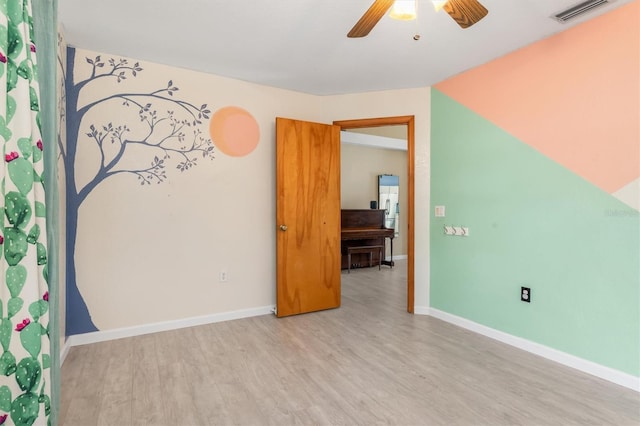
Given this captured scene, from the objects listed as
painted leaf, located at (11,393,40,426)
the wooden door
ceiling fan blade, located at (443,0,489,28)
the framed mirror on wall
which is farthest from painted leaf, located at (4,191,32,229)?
the framed mirror on wall

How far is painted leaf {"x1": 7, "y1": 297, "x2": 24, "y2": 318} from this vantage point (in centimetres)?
108

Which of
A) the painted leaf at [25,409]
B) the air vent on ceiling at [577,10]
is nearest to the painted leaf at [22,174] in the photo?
the painted leaf at [25,409]

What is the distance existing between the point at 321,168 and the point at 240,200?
943mm

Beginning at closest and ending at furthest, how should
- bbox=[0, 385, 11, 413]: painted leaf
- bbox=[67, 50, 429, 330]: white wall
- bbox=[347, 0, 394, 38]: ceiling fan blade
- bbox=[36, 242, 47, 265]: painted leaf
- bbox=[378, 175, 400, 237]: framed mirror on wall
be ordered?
bbox=[0, 385, 11, 413]: painted leaf < bbox=[36, 242, 47, 265]: painted leaf < bbox=[347, 0, 394, 38]: ceiling fan blade < bbox=[67, 50, 429, 330]: white wall < bbox=[378, 175, 400, 237]: framed mirror on wall

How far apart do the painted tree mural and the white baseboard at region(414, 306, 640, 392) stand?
2937 mm

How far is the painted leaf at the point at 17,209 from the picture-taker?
108 centimetres

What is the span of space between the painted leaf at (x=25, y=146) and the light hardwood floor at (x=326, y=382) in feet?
4.73

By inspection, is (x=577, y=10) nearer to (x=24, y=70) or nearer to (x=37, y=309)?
(x=24, y=70)

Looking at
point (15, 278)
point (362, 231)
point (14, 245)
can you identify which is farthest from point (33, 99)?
point (362, 231)

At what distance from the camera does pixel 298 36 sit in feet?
8.05

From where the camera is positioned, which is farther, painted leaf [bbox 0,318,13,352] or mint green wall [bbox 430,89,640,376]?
mint green wall [bbox 430,89,640,376]

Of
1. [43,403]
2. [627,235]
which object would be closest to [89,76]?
[43,403]

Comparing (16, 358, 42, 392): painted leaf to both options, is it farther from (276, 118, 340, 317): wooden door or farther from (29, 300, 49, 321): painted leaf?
(276, 118, 340, 317): wooden door

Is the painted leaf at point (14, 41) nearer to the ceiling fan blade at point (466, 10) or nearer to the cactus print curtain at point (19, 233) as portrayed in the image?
the cactus print curtain at point (19, 233)
